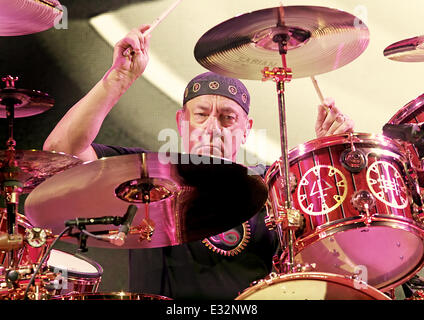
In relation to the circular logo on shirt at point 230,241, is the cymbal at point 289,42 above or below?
above

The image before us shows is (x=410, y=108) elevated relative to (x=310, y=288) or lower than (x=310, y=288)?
elevated

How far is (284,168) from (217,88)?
1.10m

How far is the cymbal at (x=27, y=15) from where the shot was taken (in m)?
2.26

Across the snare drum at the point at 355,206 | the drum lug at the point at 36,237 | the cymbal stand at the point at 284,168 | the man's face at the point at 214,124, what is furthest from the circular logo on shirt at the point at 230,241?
the drum lug at the point at 36,237

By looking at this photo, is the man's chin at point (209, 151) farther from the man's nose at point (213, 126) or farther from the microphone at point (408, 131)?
the microphone at point (408, 131)

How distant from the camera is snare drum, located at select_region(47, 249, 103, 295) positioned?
261 cm

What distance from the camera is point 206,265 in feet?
9.16

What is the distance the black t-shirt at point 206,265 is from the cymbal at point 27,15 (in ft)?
1.96

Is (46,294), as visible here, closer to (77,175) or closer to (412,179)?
(77,175)

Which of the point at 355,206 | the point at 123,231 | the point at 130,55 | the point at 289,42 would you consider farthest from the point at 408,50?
the point at 123,231

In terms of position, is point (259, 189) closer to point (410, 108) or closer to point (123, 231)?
point (123, 231)

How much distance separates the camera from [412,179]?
2223mm

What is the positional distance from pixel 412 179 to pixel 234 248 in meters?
0.91

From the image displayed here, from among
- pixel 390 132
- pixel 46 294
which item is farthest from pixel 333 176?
pixel 46 294
